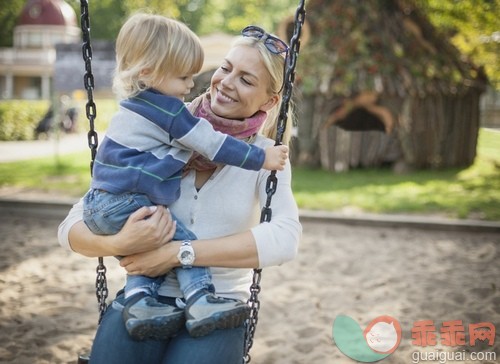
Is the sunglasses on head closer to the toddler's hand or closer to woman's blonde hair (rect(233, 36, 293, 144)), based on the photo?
woman's blonde hair (rect(233, 36, 293, 144))

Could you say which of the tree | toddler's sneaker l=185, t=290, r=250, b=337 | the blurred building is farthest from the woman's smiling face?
the blurred building

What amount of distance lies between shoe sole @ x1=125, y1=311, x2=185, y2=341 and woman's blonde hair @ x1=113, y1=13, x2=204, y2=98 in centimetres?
74

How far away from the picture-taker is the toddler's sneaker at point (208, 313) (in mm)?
1810

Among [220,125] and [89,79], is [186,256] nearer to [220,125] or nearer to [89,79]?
[220,125]

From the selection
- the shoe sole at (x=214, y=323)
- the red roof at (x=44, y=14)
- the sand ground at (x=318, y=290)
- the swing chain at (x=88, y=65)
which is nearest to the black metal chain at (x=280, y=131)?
the shoe sole at (x=214, y=323)

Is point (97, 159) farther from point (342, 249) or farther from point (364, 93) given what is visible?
point (364, 93)

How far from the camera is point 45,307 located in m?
4.22

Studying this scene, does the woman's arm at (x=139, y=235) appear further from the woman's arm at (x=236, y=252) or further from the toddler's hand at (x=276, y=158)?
the toddler's hand at (x=276, y=158)

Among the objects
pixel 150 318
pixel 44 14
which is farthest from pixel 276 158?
pixel 44 14

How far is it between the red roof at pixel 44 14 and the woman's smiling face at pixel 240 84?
120 feet

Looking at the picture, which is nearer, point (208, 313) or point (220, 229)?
point (208, 313)

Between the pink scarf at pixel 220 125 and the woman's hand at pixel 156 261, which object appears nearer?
the woman's hand at pixel 156 261

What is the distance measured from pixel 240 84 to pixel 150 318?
2.86 feet

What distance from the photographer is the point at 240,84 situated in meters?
2.13
